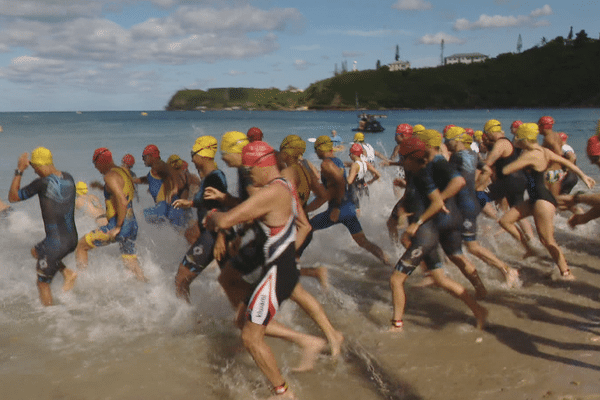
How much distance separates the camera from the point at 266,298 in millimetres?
3006

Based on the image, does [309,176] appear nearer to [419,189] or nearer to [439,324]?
[419,189]

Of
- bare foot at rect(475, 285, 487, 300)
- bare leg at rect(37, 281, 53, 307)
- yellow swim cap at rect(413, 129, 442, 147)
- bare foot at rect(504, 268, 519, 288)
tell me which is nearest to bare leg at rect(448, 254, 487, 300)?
bare foot at rect(475, 285, 487, 300)

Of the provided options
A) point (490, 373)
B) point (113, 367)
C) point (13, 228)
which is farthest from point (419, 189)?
point (13, 228)

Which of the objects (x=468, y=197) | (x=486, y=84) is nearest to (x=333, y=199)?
(x=468, y=197)

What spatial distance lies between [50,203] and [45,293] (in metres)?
1.06

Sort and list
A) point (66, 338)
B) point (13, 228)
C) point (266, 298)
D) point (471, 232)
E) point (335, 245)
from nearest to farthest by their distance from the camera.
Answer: point (266, 298)
point (66, 338)
point (471, 232)
point (335, 245)
point (13, 228)

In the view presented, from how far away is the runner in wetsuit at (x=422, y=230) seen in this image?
4160 millimetres

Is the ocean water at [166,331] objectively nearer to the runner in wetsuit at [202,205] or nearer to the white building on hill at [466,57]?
the runner in wetsuit at [202,205]

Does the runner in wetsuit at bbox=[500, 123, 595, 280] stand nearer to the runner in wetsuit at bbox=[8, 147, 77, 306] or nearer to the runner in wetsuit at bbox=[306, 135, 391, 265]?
the runner in wetsuit at bbox=[306, 135, 391, 265]

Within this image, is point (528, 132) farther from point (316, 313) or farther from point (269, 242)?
point (269, 242)

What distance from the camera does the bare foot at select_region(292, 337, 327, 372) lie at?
3.67 m

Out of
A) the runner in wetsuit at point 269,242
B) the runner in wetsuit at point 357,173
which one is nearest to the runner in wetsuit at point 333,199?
the runner in wetsuit at point 357,173

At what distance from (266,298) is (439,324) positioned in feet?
7.59

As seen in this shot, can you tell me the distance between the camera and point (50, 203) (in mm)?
4723
